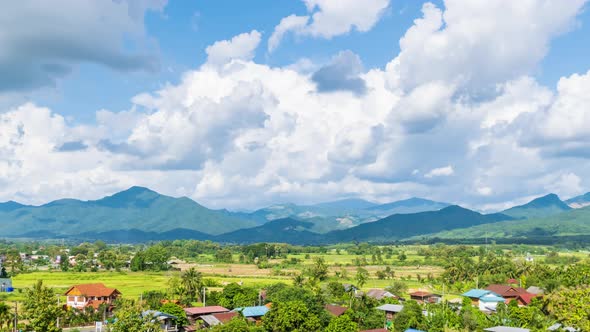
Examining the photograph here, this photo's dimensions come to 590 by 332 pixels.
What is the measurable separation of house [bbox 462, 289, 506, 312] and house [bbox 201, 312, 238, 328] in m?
31.6

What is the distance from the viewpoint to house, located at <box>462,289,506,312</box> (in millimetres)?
66125

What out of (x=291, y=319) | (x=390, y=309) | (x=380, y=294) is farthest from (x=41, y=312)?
(x=380, y=294)

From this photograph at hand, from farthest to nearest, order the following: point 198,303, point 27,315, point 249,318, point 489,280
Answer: point 489,280 < point 198,303 < point 249,318 < point 27,315

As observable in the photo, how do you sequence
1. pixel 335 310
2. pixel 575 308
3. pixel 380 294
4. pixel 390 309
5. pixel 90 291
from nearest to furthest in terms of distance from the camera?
pixel 575 308, pixel 335 310, pixel 390 309, pixel 90 291, pixel 380 294

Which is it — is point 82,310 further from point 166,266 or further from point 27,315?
point 166,266

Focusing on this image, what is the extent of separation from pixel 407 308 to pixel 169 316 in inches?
921

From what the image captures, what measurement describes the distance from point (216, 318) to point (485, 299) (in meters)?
34.6

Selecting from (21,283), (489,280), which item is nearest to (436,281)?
(489,280)

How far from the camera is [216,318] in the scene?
5347 cm

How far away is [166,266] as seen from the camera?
394 ft

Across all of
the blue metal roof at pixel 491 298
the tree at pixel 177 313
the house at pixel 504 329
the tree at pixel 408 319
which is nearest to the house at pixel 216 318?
the tree at pixel 177 313

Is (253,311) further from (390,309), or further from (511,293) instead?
(511,293)

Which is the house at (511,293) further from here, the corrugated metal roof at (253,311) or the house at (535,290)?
the corrugated metal roof at (253,311)

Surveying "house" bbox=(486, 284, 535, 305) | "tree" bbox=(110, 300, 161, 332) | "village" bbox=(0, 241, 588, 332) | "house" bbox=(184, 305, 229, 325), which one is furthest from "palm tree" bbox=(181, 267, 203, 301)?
"house" bbox=(486, 284, 535, 305)
